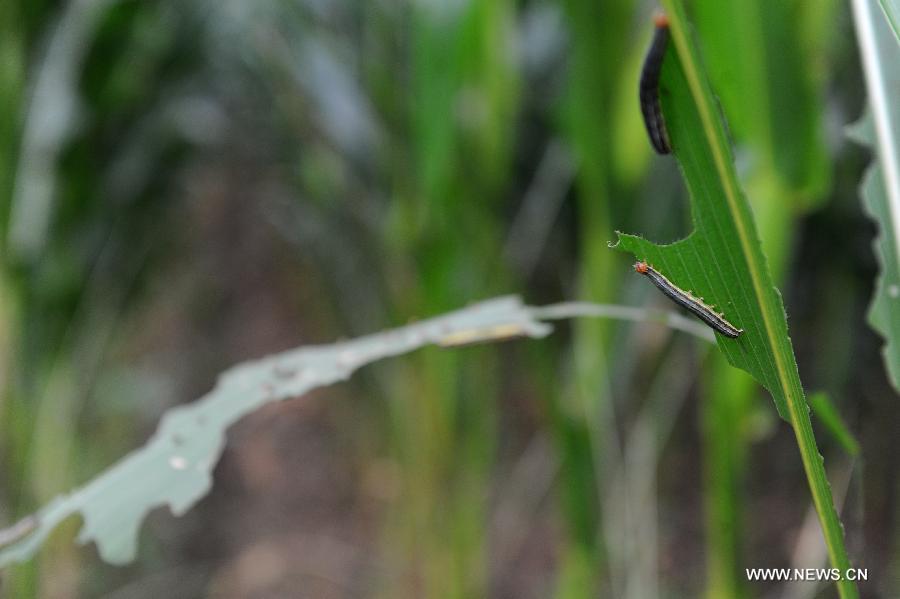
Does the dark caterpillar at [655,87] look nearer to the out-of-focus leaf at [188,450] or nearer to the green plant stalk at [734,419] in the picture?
the out-of-focus leaf at [188,450]

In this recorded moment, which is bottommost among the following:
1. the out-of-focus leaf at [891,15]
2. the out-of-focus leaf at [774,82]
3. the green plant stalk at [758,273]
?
the green plant stalk at [758,273]

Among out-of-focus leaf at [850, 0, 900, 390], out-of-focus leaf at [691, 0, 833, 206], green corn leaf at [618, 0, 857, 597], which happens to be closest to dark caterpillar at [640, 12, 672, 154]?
green corn leaf at [618, 0, 857, 597]

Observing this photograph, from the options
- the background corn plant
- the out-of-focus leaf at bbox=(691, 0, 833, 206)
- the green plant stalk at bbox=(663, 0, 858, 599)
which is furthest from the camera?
the background corn plant

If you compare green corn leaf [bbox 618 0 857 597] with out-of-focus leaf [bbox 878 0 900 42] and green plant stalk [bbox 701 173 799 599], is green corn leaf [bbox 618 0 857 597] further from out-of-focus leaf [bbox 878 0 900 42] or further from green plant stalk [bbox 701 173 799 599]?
green plant stalk [bbox 701 173 799 599]

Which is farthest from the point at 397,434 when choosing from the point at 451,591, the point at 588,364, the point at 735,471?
the point at 735,471

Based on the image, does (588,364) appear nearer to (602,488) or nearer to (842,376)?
(602,488)

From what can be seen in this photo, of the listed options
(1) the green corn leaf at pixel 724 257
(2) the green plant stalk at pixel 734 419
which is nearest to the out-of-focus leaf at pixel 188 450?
(1) the green corn leaf at pixel 724 257

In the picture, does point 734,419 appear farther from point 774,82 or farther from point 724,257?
point 724,257
